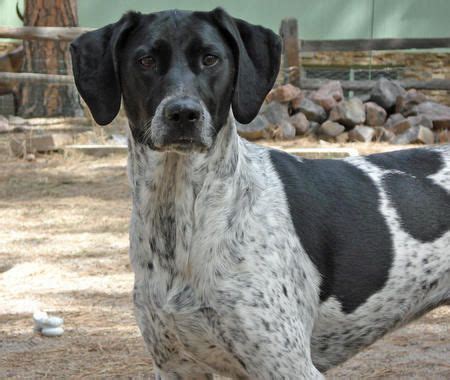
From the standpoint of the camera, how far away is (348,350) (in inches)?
143

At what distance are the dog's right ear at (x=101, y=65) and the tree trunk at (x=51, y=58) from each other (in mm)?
9959

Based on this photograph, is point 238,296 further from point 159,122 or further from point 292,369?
point 159,122

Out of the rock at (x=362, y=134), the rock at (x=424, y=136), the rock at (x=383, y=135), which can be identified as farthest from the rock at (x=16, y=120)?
the rock at (x=424, y=136)

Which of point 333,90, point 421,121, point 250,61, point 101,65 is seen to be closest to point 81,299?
point 101,65

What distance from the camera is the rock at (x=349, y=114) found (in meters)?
11.5

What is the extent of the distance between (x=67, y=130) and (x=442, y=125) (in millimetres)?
4863

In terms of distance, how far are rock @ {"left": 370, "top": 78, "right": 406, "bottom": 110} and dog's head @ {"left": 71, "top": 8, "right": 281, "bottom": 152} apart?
8.96m

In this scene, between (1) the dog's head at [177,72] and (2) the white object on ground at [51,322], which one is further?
(2) the white object on ground at [51,322]

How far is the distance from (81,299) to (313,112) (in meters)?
6.58

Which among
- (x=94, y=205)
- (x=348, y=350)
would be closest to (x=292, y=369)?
(x=348, y=350)

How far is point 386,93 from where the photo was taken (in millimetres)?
12180

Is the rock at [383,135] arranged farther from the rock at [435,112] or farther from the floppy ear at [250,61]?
the floppy ear at [250,61]

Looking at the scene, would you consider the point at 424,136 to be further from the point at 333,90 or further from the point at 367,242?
the point at 367,242

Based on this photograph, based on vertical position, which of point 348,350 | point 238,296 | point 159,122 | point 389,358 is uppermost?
point 159,122
